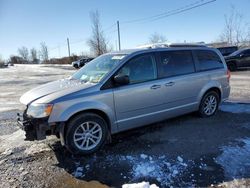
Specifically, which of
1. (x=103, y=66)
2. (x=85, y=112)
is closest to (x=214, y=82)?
Result: (x=103, y=66)

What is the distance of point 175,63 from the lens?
19.7 ft

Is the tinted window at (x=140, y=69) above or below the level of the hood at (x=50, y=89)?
A: above

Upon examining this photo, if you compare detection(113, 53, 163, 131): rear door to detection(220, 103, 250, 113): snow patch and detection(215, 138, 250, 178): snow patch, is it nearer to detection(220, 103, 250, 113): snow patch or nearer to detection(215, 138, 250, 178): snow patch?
detection(215, 138, 250, 178): snow patch

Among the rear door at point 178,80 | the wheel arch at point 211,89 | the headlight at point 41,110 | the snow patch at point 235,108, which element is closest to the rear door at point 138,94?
the rear door at point 178,80

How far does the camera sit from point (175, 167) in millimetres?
4188

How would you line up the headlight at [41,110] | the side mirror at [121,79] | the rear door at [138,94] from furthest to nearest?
1. the rear door at [138,94]
2. the side mirror at [121,79]
3. the headlight at [41,110]

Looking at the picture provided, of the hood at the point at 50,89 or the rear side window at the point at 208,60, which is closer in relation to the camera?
the hood at the point at 50,89

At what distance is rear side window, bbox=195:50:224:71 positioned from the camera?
6536 mm

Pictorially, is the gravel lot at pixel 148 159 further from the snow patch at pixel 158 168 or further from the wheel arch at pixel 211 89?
the wheel arch at pixel 211 89

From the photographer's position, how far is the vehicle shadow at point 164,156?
3.92m

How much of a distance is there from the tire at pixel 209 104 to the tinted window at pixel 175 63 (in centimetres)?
86

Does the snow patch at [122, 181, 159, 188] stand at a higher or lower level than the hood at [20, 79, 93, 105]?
lower

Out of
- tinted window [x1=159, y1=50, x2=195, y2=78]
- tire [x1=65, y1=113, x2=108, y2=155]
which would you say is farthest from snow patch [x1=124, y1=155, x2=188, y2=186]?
tinted window [x1=159, y1=50, x2=195, y2=78]

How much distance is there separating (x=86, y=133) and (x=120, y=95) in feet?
3.01
